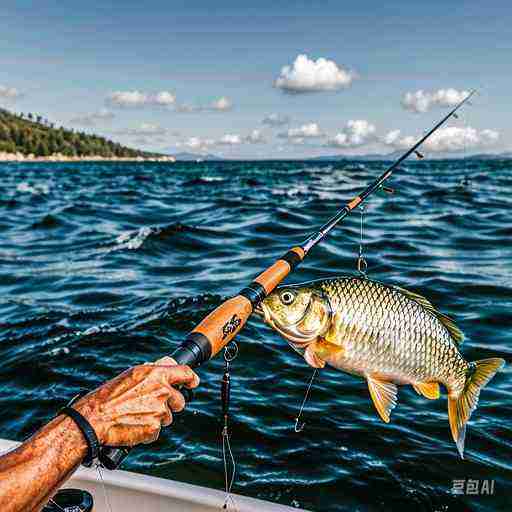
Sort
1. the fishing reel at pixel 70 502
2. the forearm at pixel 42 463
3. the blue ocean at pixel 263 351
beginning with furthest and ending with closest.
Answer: the blue ocean at pixel 263 351 < the fishing reel at pixel 70 502 < the forearm at pixel 42 463

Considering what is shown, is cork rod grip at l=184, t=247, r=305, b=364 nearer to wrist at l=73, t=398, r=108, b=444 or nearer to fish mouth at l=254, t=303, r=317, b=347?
fish mouth at l=254, t=303, r=317, b=347

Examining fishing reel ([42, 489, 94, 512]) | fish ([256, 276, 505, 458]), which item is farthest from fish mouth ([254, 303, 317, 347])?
fishing reel ([42, 489, 94, 512])

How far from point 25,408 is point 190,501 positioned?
391cm

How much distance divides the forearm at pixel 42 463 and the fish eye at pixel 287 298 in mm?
1512

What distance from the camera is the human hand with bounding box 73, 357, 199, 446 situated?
2.64 metres

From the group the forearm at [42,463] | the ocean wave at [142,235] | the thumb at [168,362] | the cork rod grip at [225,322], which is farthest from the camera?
the ocean wave at [142,235]

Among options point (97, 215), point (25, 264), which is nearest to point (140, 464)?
point (25, 264)

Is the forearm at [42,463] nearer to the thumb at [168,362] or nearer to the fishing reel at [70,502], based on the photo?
the thumb at [168,362]

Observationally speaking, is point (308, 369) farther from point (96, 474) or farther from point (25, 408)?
point (96, 474)

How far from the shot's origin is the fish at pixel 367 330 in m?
3.62

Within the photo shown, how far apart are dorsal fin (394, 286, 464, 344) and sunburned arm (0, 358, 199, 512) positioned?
5.36 feet

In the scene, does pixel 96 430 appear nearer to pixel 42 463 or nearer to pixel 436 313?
pixel 42 463

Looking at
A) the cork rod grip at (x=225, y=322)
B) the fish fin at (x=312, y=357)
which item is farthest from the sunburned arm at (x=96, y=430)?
the fish fin at (x=312, y=357)

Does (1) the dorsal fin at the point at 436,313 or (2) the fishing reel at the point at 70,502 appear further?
(1) the dorsal fin at the point at 436,313
